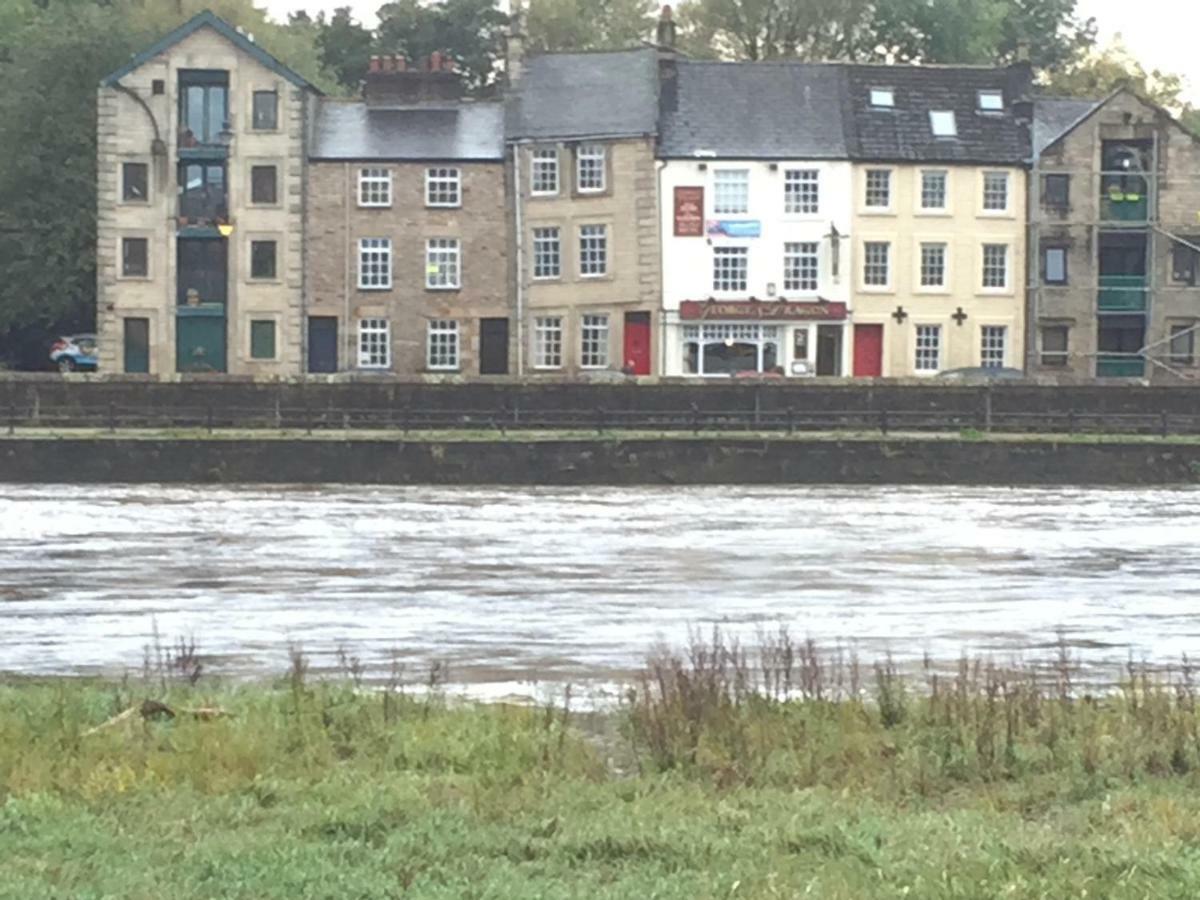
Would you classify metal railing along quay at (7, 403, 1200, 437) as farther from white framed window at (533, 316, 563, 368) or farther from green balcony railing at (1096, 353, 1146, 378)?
green balcony railing at (1096, 353, 1146, 378)

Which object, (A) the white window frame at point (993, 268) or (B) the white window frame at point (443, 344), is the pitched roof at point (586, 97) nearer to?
(B) the white window frame at point (443, 344)

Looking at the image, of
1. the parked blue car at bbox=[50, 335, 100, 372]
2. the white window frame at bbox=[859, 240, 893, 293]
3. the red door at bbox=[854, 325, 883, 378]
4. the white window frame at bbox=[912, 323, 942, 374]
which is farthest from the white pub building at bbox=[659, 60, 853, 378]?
the parked blue car at bbox=[50, 335, 100, 372]

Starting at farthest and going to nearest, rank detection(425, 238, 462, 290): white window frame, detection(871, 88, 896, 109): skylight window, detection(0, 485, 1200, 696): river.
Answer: detection(871, 88, 896, 109): skylight window → detection(425, 238, 462, 290): white window frame → detection(0, 485, 1200, 696): river

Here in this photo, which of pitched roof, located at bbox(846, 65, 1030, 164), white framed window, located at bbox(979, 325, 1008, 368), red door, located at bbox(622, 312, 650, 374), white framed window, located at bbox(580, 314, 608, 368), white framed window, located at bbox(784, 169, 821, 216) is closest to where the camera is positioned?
red door, located at bbox(622, 312, 650, 374)

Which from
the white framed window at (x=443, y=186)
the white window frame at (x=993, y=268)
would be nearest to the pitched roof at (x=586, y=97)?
the white framed window at (x=443, y=186)

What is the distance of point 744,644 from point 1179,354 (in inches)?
2311

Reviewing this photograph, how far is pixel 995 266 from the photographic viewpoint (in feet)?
257

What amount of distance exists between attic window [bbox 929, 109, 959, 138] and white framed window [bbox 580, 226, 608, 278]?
37.1ft

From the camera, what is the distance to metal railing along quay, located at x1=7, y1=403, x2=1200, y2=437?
59312 millimetres

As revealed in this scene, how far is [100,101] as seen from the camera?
76.3m

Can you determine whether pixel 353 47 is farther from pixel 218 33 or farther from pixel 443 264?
pixel 443 264

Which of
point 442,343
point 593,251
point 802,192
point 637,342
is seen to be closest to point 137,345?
point 442,343

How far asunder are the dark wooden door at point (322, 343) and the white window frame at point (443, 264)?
3.42m

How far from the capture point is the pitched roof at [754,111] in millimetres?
76625
